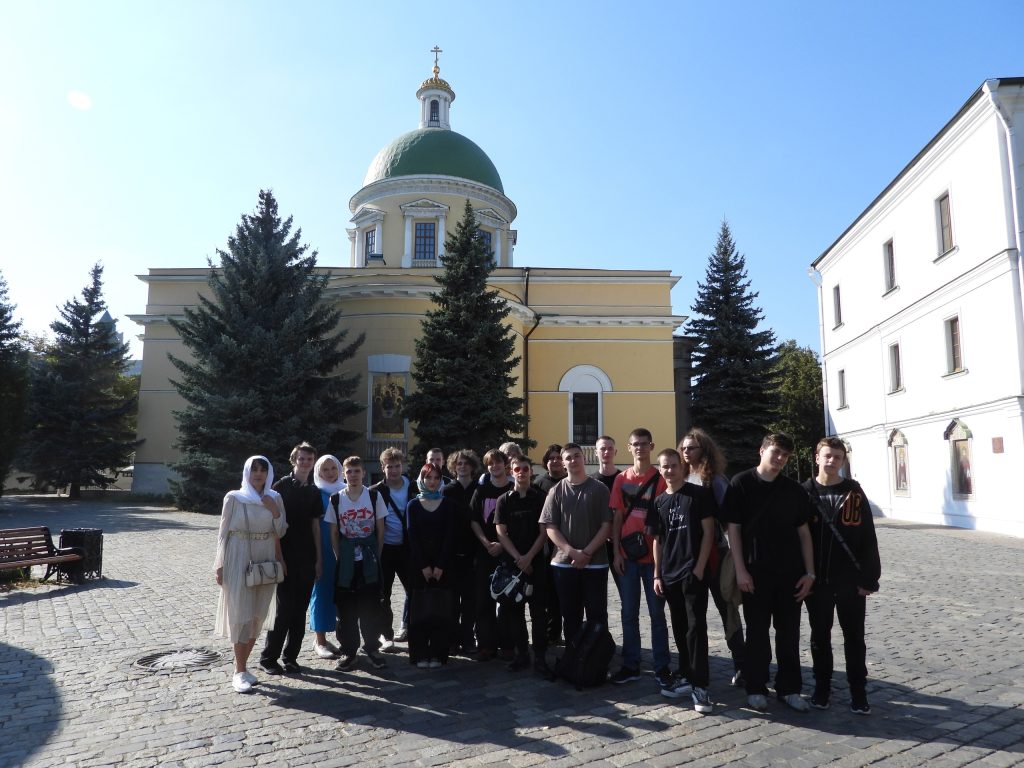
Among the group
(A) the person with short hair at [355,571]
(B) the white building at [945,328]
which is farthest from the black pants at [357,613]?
(B) the white building at [945,328]

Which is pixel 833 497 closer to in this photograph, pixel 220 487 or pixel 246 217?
pixel 220 487

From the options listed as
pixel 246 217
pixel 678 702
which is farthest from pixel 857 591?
pixel 246 217

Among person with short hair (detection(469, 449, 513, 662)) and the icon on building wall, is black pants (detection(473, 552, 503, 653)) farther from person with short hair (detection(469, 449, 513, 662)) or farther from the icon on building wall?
the icon on building wall

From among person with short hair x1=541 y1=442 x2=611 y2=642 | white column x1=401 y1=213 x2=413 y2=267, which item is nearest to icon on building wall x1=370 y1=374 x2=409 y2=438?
white column x1=401 y1=213 x2=413 y2=267

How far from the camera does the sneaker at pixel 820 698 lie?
4.88 meters

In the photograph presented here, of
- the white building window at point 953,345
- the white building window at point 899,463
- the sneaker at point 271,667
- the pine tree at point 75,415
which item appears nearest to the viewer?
the sneaker at point 271,667

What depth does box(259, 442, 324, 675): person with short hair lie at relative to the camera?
19.0 ft

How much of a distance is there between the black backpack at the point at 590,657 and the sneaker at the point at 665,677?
15.0 inches

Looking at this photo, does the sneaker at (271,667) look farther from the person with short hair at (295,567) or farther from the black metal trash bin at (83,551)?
the black metal trash bin at (83,551)

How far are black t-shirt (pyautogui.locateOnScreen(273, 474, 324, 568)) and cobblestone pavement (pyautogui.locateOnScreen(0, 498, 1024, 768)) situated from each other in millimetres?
964

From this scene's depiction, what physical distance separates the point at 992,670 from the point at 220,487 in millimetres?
19580

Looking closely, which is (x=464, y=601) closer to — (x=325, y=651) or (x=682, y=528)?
(x=325, y=651)

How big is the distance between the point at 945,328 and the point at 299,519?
19.1 meters

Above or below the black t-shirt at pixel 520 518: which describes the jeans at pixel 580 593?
below
